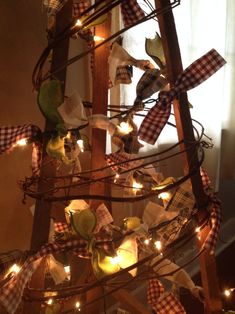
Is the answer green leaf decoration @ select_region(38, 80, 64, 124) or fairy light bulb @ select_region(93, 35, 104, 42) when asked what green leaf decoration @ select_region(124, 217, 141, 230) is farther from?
fairy light bulb @ select_region(93, 35, 104, 42)

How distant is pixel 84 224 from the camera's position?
62cm

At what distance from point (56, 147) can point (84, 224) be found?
134 mm

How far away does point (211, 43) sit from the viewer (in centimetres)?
118

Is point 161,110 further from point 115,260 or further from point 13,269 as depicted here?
point 13,269

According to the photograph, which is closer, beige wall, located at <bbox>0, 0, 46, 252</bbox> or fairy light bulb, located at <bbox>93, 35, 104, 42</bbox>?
fairy light bulb, located at <bbox>93, 35, 104, 42</bbox>

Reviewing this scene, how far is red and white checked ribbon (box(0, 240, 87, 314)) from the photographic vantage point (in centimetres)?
57

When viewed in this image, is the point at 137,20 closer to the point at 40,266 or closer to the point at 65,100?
the point at 65,100

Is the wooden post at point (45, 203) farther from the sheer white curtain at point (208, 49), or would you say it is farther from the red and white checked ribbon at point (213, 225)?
the sheer white curtain at point (208, 49)

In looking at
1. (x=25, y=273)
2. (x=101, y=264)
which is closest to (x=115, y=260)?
(x=101, y=264)

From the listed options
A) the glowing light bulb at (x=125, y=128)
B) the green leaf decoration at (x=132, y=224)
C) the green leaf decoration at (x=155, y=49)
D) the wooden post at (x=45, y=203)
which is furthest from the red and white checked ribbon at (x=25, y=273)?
the green leaf decoration at (x=155, y=49)

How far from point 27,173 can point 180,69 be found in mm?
581

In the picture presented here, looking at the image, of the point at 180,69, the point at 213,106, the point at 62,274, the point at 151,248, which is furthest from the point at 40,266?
the point at 213,106

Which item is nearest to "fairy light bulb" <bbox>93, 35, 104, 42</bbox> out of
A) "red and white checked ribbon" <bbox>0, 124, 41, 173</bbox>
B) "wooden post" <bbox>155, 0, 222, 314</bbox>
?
"wooden post" <bbox>155, 0, 222, 314</bbox>

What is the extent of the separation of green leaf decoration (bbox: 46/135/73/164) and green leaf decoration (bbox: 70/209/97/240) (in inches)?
4.0
